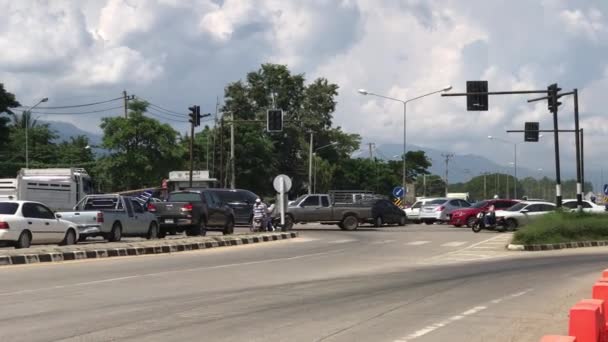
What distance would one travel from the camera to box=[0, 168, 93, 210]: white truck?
103 ft

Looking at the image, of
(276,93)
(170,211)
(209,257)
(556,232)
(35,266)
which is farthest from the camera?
(276,93)

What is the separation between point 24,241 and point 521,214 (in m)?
24.3

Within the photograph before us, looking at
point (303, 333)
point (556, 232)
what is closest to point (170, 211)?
point (556, 232)

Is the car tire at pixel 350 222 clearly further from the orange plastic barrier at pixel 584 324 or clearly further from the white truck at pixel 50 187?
the orange plastic barrier at pixel 584 324

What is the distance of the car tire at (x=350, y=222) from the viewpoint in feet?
129

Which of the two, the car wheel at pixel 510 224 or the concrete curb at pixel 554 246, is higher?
the car wheel at pixel 510 224

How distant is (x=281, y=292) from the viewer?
13250 mm

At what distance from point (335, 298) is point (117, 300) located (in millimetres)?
3438

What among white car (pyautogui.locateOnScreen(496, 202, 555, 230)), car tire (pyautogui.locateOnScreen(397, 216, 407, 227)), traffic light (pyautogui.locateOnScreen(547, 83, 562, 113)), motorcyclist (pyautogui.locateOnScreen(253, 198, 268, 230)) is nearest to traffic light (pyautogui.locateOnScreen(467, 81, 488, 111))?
traffic light (pyautogui.locateOnScreen(547, 83, 562, 113))

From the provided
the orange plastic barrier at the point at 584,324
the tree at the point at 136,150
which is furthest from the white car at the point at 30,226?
the tree at the point at 136,150

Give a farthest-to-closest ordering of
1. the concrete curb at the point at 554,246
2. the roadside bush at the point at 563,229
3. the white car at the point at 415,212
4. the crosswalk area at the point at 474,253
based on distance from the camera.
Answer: the white car at the point at 415,212
the roadside bush at the point at 563,229
the concrete curb at the point at 554,246
the crosswalk area at the point at 474,253

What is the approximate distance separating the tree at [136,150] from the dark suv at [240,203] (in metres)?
29.4

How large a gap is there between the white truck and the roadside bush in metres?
19.4

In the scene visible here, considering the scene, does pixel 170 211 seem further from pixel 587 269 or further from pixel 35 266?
pixel 587 269
